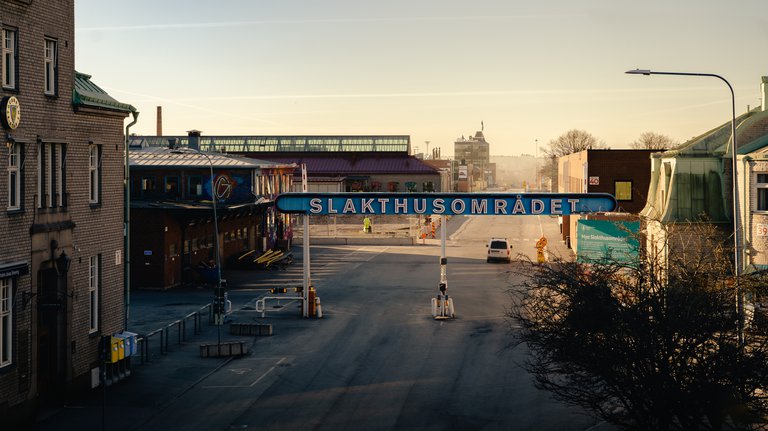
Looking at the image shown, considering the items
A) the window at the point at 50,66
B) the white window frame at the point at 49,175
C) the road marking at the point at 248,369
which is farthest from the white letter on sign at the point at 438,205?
the window at the point at 50,66

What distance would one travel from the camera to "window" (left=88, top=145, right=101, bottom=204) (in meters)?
27.2

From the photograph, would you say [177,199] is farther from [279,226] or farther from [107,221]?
[107,221]

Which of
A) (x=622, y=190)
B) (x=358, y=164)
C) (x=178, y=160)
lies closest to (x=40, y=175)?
(x=178, y=160)

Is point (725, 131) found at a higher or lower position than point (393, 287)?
higher

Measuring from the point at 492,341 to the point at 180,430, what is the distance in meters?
15.3

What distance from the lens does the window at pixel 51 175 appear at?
23.9 metres

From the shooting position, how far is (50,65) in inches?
961

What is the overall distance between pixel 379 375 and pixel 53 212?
11.1 meters

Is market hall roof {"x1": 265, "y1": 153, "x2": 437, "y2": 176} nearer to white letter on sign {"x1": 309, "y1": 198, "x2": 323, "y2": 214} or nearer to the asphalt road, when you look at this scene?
the asphalt road

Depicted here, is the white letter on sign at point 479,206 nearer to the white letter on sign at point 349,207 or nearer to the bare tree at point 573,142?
the white letter on sign at point 349,207

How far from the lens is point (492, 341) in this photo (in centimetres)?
3416

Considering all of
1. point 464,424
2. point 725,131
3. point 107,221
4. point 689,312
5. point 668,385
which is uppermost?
point 725,131

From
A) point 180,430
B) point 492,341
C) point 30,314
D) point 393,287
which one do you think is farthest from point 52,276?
point 393,287

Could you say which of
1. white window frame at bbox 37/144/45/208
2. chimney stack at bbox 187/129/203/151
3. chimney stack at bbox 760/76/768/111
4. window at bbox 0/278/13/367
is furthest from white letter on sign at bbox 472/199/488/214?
chimney stack at bbox 187/129/203/151
